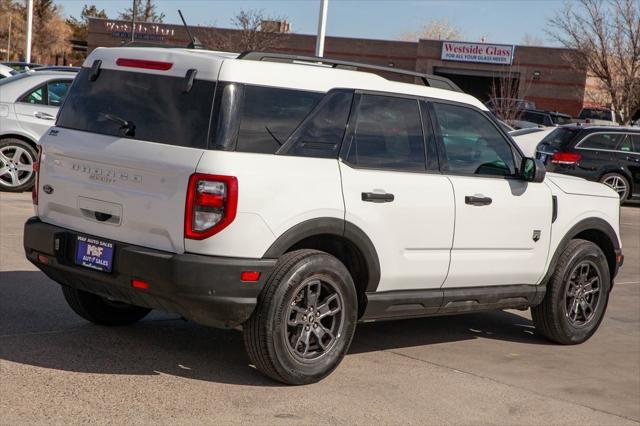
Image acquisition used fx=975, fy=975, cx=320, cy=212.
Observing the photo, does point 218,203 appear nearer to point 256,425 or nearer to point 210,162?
point 210,162

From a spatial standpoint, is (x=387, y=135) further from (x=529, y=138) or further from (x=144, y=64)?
(x=529, y=138)

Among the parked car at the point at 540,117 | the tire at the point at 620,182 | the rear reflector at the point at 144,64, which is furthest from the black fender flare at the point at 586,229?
the parked car at the point at 540,117

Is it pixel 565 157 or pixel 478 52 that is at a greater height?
pixel 478 52

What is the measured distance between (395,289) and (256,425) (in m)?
1.63

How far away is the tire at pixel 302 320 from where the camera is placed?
555 cm

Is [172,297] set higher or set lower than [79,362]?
higher

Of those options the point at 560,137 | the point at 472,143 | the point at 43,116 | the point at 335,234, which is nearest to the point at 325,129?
the point at 335,234

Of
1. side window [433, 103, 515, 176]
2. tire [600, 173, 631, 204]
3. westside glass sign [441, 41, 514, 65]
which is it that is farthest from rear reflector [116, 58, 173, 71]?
westside glass sign [441, 41, 514, 65]

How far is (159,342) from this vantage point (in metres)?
6.55

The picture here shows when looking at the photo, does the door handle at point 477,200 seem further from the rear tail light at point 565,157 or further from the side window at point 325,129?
the rear tail light at point 565,157

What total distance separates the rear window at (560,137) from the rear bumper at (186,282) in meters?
15.4

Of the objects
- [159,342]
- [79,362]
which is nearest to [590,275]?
[159,342]

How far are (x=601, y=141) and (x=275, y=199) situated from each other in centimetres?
1598

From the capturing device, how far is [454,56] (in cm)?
5925
